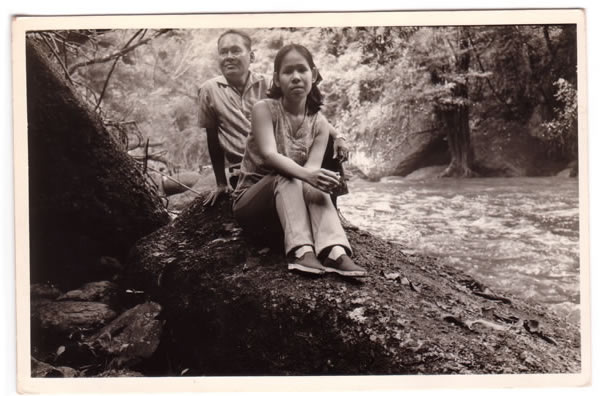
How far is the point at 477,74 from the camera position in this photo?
3596mm

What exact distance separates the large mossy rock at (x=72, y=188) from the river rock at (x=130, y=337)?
397 millimetres

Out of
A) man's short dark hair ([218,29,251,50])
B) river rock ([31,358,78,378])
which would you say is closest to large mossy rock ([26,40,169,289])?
river rock ([31,358,78,378])

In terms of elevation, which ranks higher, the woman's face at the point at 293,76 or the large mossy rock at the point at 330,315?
the woman's face at the point at 293,76

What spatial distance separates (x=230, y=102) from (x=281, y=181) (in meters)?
0.63

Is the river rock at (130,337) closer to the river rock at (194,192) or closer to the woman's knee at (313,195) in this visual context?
the river rock at (194,192)

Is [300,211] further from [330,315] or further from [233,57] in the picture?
[233,57]

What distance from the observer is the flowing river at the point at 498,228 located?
3.51m

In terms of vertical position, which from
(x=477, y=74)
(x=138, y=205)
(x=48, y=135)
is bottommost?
(x=138, y=205)

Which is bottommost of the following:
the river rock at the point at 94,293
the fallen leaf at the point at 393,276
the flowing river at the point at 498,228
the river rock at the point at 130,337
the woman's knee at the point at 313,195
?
the river rock at the point at 130,337

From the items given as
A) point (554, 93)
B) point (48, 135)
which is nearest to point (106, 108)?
point (48, 135)

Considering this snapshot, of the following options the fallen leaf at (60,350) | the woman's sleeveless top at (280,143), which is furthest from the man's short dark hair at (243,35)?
the fallen leaf at (60,350)

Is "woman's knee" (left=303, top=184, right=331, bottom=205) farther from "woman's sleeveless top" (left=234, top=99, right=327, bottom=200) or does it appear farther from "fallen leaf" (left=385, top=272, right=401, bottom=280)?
"fallen leaf" (left=385, top=272, right=401, bottom=280)

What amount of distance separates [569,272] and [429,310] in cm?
97

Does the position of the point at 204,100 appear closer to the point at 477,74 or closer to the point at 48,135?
the point at 48,135
